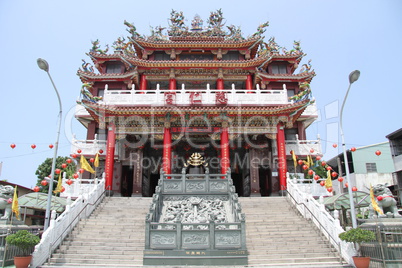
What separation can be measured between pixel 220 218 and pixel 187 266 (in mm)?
Result: 2927

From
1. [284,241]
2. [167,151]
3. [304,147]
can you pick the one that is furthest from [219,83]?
[284,241]

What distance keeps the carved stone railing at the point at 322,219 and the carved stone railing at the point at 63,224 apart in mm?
10160

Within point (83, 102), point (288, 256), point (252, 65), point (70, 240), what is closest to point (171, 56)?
point (252, 65)

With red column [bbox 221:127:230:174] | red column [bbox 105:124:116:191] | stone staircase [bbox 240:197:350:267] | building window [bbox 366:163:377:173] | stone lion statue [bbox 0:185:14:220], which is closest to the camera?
stone staircase [bbox 240:197:350:267]

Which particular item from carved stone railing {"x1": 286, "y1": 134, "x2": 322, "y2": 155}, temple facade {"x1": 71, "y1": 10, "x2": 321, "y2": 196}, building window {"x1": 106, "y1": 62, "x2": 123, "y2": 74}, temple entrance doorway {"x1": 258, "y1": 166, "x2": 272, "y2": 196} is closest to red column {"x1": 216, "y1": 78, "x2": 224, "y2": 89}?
temple facade {"x1": 71, "y1": 10, "x2": 321, "y2": 196}

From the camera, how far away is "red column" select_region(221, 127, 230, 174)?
61.7 ft

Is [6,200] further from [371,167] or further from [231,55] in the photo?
[371,167]

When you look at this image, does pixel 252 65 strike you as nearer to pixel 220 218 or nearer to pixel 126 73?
pixel 126 73

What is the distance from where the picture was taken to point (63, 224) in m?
11.9

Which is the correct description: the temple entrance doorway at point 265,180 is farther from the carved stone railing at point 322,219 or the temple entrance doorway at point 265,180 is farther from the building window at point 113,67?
the building window at point 113,67

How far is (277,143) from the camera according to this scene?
64.2 ft

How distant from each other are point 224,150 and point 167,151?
143 inches

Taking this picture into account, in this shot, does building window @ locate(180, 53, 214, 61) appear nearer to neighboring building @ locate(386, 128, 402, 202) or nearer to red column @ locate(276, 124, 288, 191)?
red column @ locate(276, 124, 288, 191)

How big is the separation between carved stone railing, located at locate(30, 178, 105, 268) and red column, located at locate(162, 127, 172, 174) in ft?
13.7
